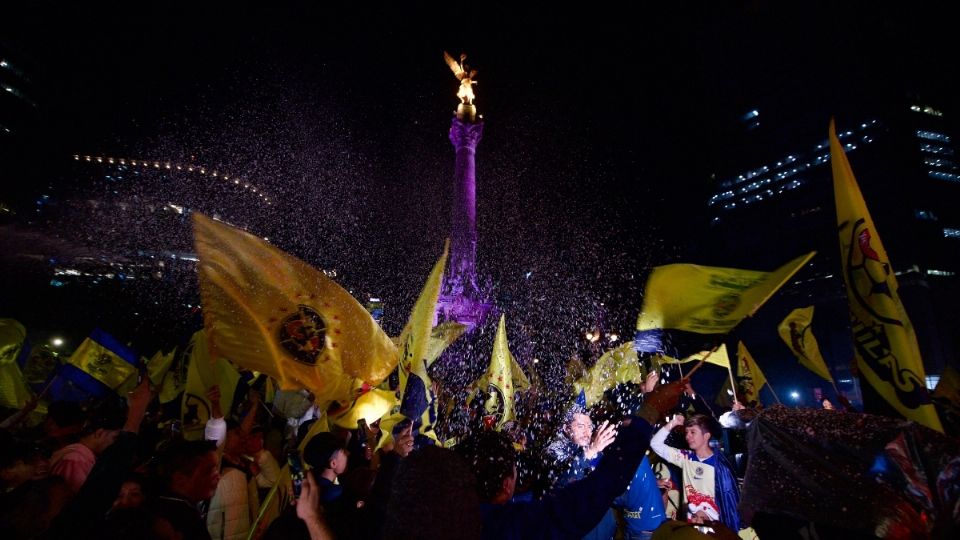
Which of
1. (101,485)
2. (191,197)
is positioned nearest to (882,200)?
(101,485)

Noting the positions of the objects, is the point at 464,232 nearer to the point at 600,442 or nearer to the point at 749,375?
the point at 749,375

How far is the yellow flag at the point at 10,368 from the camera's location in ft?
21.0

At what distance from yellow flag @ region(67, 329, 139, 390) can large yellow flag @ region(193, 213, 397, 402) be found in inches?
194

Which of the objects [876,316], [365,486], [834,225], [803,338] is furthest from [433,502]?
[834,225]

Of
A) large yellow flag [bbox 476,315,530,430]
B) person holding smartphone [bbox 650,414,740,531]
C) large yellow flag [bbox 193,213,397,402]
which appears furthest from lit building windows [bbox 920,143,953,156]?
large yellow flag [bbox 193,213,397,402]

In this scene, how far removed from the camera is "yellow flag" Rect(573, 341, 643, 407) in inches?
299

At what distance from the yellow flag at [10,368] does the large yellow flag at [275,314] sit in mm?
5349

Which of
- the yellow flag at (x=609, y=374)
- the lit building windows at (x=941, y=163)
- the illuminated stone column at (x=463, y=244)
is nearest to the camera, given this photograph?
the yellow flag at (x=609, y=374)

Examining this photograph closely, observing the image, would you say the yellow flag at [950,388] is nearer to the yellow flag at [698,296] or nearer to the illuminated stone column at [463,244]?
the yellow flag at [698,296]

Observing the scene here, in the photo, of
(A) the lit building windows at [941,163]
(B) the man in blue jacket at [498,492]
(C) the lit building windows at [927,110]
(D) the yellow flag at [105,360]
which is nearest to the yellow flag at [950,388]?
(B) the man in blue jacket at [498,492]

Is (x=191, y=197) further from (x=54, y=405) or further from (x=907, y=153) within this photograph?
(x=907, y=153)

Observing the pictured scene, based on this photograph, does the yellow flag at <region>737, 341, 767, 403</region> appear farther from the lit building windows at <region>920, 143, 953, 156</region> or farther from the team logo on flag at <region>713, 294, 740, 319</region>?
the lit building windows at <region>920, 143, 953, 156</region>

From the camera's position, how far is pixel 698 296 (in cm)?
351

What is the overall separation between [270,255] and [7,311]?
3041 cm
